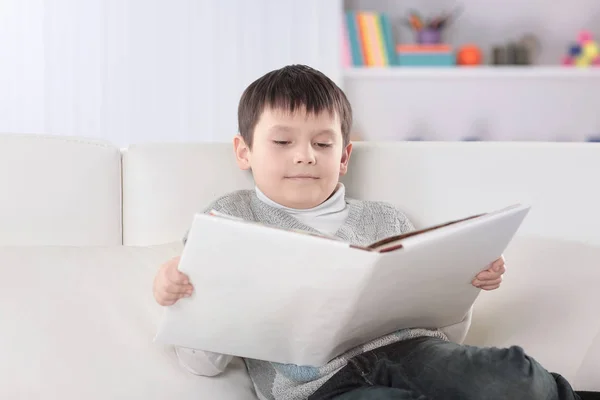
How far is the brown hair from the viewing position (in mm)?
1439

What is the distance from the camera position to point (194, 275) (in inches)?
42.0

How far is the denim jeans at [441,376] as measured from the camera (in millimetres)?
1084

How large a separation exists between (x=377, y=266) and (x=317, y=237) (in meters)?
0.08

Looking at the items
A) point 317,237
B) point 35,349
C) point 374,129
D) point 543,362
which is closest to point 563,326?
point 543,362

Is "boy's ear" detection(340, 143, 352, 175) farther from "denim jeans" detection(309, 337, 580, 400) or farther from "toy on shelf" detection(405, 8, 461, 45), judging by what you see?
"toy on shelf" detection(405, 8, 461, 45)

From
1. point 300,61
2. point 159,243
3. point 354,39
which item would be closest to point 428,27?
point 354,39

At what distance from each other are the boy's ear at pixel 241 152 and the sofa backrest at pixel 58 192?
9.0 inches

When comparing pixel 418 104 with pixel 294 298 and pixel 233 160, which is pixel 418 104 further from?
pixel 294 298

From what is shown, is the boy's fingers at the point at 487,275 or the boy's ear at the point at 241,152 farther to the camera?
the boy's ear at the point at 241,152

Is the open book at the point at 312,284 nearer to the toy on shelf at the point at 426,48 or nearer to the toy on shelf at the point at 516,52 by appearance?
the toy on shelf at the point at 426,48

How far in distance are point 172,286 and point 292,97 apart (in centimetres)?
47

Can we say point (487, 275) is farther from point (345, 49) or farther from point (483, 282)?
point (345, 49)

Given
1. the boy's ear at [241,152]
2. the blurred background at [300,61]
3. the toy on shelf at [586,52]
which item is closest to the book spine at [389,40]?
the blurred background at [300,61]

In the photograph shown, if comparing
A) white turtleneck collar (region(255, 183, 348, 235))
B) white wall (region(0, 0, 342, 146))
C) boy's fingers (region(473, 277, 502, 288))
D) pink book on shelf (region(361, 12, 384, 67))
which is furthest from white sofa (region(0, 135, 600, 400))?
pink book on shelf (region(361, 12, 384, 67))
